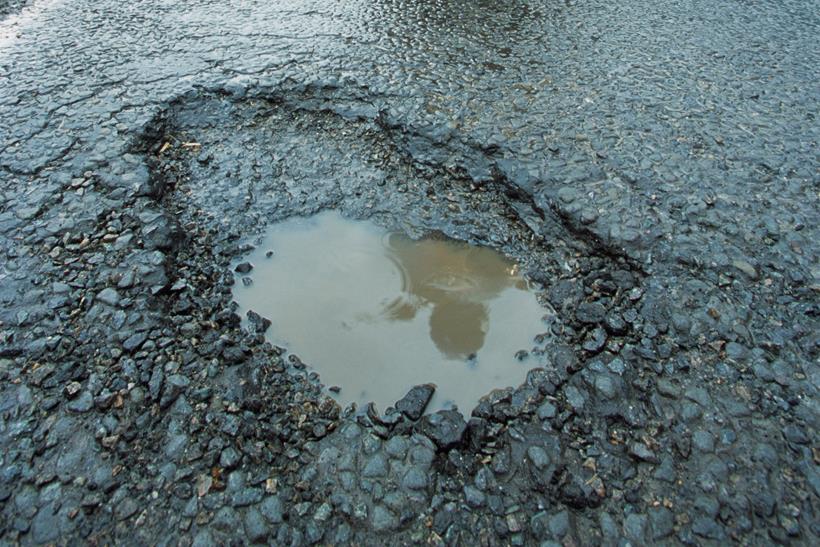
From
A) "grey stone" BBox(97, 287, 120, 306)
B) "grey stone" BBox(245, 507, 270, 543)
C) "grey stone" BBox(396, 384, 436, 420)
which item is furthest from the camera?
"grey stone" BBox(97, 287, 120, 306)

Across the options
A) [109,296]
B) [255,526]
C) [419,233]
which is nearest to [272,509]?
[255,526]

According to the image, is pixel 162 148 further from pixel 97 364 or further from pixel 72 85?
pixel 97 364

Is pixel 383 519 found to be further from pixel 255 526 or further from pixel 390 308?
pixel 390 308

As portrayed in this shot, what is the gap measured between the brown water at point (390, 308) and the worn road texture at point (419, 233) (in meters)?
0.09

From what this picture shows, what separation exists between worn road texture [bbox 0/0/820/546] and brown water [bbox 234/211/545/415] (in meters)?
0.09

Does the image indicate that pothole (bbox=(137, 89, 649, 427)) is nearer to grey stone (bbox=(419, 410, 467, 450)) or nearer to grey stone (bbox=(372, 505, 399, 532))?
grey stone (bbox=(419, 410, 467, 450))

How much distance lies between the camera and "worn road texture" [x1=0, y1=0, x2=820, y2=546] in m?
1.67

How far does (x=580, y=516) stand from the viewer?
1.64m

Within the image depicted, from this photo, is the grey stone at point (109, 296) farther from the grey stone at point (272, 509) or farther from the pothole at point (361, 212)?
the grey stone at point (272, 509)

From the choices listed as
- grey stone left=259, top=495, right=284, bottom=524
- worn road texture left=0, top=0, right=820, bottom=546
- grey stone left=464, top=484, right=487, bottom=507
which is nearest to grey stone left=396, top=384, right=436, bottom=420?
worn road texture left=0, top=0, right=820, bottom=546

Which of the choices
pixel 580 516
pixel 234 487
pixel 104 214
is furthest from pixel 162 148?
pixel 580 516

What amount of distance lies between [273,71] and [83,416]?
246 cm

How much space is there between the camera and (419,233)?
2.63m

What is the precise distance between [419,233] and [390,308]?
0.46m
